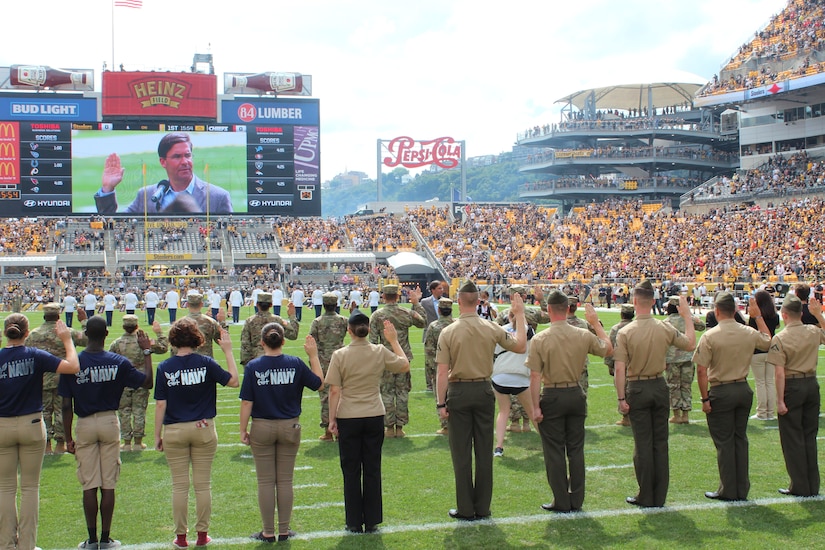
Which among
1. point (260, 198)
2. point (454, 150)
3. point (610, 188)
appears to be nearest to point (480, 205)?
point (454, 150)

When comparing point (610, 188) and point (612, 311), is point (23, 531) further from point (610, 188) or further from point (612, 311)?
point (610, 188)

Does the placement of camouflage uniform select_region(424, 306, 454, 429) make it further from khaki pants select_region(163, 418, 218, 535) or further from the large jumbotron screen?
the large jumbotron screen

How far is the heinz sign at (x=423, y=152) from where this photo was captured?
190ft

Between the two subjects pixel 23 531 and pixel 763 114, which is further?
pixel 763 114

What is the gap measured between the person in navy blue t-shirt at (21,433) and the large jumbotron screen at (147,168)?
132 feet

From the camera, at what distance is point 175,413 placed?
5.89 m

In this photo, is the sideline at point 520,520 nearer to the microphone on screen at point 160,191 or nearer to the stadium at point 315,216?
the stadium at point 315,216

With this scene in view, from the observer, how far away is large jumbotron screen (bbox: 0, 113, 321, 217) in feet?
144

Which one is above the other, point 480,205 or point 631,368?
point 480,205

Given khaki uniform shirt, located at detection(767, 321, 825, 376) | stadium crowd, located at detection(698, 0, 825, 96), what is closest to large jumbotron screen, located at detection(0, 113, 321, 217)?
stadium crowd, located at detection(698, 0, 825, 96)

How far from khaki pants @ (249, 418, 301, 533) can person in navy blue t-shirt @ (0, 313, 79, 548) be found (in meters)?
1.37

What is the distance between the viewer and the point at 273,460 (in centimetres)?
602

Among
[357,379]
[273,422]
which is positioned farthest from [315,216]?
[273,422]

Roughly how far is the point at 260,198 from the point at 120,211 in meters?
7.29
